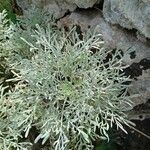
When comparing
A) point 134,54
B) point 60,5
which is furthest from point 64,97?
point 60,5

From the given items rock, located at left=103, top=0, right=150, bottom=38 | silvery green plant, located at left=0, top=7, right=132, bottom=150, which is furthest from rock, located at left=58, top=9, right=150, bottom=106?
silvery green plant, located at left=0, top=7, right=132, bottom=150

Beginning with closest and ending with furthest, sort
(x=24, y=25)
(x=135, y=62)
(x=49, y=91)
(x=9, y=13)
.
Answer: (x=49, y=91)
(x=135, y=62)
(x=24, y=25)
(x=9, y=13)

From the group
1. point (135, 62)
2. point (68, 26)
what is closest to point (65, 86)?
point (135, 62)

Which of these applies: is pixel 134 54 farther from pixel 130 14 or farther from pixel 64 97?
pixel 64 97

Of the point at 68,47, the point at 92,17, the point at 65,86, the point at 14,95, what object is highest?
the point at 92,17

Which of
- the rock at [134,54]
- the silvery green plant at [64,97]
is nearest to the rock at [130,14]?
the rock at [134,54]

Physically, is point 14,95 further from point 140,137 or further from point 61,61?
point 140,137

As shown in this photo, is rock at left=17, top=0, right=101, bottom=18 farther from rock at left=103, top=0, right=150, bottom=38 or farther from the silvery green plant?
the silvery green plant

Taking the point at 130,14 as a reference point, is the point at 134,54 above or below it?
below
